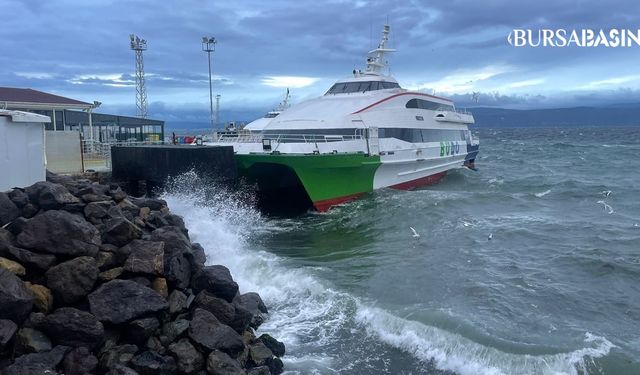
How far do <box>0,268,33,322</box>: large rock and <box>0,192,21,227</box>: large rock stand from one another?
6.90 feet

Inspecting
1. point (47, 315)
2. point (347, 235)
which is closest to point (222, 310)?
point (47, 315)

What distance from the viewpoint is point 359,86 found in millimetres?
24328

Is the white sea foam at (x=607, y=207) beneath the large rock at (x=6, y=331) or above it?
beneath

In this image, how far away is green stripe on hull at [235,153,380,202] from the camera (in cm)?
1800

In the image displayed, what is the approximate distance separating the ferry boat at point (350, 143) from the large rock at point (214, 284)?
10.2 meters

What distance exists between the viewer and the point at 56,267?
6.57 m

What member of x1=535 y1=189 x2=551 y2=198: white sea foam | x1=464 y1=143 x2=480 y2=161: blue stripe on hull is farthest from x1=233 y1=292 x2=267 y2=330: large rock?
x1=464 y1=143 x2=480 y2=161: blue stripe on hull

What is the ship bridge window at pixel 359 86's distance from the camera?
24.1 meters

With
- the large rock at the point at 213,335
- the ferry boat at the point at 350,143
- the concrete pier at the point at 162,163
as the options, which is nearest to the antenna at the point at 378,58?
the ferry boat at the point at 350,143

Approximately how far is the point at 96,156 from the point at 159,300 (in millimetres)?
16478

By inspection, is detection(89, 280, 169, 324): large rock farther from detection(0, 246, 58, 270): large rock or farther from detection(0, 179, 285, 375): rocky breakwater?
detection(0, 246, 58, 270): large rock

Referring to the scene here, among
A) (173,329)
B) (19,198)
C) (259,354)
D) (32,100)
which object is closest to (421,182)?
(32,100)

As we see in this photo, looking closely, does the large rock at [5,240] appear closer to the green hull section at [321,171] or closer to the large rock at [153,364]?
the large rock at [153,364]

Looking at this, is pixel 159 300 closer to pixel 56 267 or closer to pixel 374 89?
pixel 56 267
